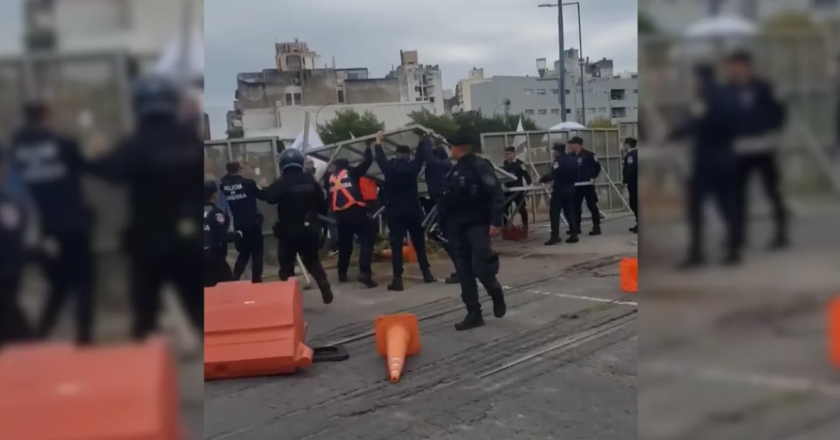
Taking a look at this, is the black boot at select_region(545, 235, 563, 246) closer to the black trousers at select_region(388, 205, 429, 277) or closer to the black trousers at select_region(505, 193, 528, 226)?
the black trousers at select_region(505, 193, 528, 226)

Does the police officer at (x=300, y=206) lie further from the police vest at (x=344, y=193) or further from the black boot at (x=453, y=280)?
the black boot at (x=453, y=280)

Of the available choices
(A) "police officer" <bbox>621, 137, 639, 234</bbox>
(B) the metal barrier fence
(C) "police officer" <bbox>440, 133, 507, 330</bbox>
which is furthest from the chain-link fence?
(B) the metal barrier fence

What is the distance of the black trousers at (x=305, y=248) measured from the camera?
6684mm

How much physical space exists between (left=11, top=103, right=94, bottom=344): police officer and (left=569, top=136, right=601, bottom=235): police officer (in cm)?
949

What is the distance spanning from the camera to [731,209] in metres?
1.49

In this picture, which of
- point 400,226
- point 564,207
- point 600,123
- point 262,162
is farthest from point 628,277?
point 600,123

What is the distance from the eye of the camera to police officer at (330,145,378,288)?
7543 mm

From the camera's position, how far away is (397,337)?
15.8 ft

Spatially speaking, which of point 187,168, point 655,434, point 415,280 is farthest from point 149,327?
point 415,280

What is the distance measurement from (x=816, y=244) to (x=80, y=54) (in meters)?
1.39

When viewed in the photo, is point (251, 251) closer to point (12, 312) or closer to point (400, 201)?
point (400, 201)

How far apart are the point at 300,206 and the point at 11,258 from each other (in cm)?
536

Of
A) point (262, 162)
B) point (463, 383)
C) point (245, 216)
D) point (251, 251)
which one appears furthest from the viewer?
point (262, 162)

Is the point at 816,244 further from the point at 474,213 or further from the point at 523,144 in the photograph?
the point at 523,144
